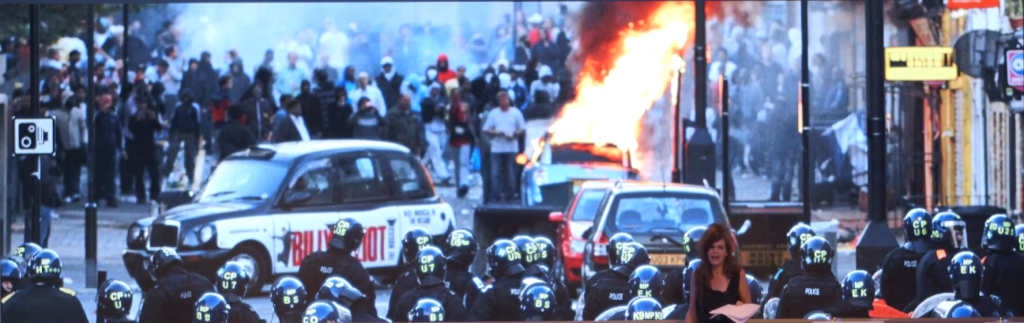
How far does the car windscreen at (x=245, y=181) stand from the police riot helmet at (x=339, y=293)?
19.3ft

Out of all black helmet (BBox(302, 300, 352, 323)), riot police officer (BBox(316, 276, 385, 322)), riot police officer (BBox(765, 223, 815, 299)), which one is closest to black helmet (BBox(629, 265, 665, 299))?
riot police officer (BBox(765, 223, 815, 299))

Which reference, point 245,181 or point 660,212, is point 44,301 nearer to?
point 245,181

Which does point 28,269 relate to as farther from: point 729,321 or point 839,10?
point 839,10

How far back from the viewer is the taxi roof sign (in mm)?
16516

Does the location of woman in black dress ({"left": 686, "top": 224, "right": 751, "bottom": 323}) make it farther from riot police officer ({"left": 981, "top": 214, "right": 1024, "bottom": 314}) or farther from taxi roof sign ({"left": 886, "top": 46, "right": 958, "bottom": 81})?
taxi roof sign ({"left": 886, "top": 46, "right": 958, "bottom": 81})

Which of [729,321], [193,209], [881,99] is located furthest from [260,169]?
[729,321]

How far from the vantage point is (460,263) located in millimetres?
12656

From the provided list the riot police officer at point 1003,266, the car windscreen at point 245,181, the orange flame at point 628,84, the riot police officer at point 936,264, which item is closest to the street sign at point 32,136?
the car windscreen at point 245,181

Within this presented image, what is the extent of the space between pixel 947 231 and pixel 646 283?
9.37 ft

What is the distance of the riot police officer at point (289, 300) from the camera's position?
1084cm

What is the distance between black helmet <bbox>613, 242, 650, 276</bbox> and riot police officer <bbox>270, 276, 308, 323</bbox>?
8.07 ft

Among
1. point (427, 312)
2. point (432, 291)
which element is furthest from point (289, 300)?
point (432, 291)

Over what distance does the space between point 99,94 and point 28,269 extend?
255 inches

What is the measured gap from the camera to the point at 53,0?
12.7 m
